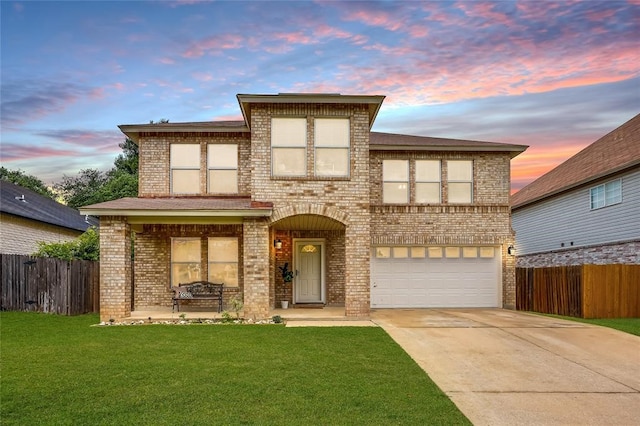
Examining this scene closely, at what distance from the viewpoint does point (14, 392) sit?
697 cm

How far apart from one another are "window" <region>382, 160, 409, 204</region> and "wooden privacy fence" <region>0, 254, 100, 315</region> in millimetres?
10239

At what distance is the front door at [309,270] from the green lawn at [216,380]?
19.8 feet

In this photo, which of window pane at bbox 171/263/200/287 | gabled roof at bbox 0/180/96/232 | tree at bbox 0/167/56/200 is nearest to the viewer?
window pane at bbox 171/263/200/287

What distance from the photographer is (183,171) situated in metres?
16.7

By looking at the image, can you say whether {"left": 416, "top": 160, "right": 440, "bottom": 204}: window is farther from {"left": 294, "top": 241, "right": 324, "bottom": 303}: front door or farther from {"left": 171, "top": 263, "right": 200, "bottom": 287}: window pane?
{"left": 171, "top": 263, "right": 200, "bottom": 287}: window pane

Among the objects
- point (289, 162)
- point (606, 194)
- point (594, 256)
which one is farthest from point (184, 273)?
point (606, 194)

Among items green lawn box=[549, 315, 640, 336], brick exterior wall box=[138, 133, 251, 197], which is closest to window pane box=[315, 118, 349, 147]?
brick exterior wall box=[138, 133, 251, 197]

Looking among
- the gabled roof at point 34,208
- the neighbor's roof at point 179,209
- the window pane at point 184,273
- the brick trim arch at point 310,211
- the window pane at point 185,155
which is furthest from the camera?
the gabled roof at point 34,208

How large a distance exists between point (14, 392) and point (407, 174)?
13.9 meters

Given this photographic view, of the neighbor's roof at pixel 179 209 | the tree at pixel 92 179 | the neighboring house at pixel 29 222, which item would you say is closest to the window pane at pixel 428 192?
the neighbor's roof at pixel 179 209

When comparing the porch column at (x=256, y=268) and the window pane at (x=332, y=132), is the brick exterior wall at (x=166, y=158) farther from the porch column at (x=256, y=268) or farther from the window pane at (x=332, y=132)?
the window pane at (x=332, y=132)

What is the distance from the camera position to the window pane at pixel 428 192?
18219 mm

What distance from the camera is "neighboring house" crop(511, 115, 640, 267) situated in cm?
1833

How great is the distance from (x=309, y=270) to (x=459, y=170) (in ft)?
20.9
